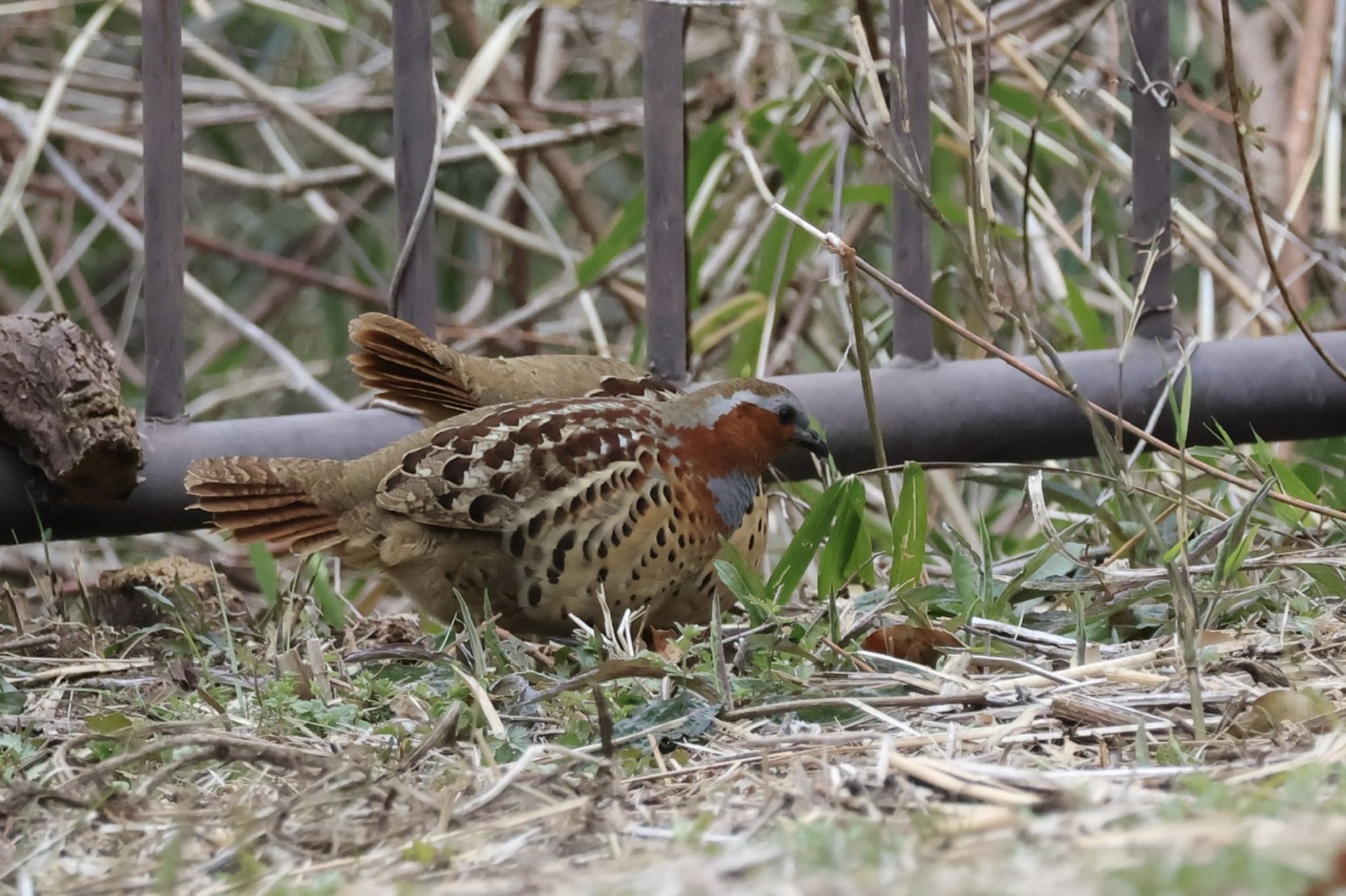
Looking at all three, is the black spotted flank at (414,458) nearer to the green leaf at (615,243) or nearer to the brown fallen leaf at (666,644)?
the brown fallen leaf at (666,644)

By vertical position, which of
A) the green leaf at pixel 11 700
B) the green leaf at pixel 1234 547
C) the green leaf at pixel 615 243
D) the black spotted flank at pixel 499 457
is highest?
the green leaf at pixel 615 243

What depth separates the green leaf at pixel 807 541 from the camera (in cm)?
232

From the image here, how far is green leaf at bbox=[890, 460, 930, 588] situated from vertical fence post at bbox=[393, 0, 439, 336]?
872mm

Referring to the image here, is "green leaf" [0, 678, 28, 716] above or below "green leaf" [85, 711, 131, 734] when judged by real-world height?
below

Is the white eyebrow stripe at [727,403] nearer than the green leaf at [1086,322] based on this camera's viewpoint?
Yes

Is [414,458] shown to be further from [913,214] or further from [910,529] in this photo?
[913,214]

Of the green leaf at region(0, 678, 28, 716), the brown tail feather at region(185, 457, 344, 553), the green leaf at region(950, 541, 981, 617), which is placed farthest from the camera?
the brown tail feather at region(185, 457, 344, 553)

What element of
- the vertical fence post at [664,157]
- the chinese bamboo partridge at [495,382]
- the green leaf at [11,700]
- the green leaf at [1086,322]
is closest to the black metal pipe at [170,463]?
the chinese bamboo partridge at [495,382]

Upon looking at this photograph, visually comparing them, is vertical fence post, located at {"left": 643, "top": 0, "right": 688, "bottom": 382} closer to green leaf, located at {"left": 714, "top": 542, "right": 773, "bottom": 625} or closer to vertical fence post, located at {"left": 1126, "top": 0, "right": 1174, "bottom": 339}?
green leaf, located at {"left": 714, "top": 542, "right": 773, "bottom": 625}

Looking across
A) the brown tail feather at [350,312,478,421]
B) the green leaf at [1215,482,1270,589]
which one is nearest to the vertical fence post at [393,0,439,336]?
the brown tail feather at [350,312,478,421]

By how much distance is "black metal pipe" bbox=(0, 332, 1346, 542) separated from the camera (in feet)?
8.61

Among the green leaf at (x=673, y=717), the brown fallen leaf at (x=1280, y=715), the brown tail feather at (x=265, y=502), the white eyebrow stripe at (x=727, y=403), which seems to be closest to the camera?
the brown fallen leaf at (x=1280, y=715)

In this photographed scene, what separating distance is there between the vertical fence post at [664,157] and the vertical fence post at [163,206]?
746 millimetres

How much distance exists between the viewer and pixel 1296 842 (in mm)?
979
